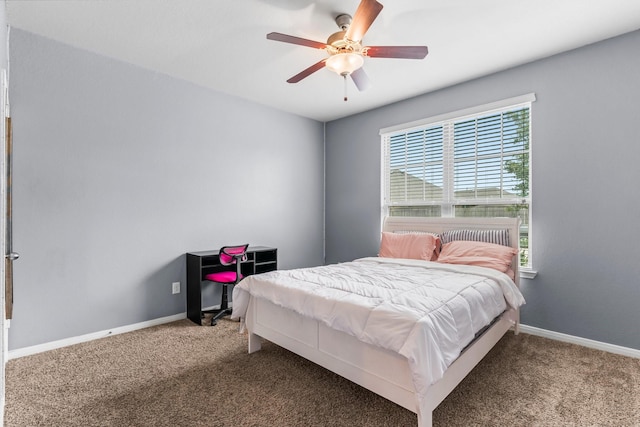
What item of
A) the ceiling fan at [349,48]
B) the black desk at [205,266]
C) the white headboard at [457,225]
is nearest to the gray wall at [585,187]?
the white headboard at [457,225]

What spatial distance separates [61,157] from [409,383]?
322 centimetres

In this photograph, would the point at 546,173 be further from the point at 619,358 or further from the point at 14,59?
the point at 14,59

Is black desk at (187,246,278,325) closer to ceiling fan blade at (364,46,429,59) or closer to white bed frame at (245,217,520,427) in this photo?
white bed frame at (245,217,520,427)

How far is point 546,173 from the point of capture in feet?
10.2

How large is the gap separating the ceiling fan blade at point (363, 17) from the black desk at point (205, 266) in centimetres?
252

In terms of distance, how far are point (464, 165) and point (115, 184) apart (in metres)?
3.66

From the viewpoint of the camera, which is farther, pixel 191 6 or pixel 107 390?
pixel 191 6

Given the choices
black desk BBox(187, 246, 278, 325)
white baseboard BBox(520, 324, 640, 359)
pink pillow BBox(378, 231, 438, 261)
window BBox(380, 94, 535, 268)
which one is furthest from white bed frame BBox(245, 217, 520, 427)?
black desk BBox(187, 246, 278, 325)

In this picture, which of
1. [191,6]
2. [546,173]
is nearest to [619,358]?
[546,173]

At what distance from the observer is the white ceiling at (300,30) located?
2348 millimetres

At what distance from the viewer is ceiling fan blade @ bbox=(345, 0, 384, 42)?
1862 millimetres

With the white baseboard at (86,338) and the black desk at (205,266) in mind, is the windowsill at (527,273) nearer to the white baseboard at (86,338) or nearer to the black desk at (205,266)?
the black desk at (205,266)

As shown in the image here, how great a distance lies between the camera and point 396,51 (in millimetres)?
2293

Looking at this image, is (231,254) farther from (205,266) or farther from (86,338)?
(86,338)
